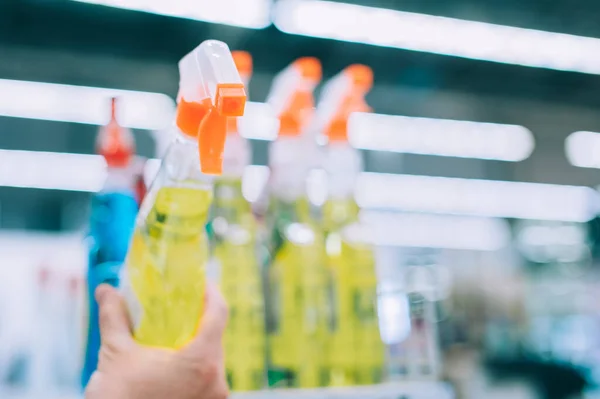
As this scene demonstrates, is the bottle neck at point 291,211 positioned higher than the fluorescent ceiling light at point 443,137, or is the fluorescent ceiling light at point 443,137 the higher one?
the fluorescent ceiling light at point 443,137

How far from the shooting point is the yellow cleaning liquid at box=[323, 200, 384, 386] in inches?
38.8

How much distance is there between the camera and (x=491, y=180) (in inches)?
201

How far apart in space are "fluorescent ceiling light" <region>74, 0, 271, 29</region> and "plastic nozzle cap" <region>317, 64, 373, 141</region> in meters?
1.40

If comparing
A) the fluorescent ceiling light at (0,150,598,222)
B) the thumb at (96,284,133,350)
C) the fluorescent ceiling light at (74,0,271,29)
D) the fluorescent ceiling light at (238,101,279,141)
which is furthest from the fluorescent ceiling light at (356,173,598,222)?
the thumb at (96,284,133,350)

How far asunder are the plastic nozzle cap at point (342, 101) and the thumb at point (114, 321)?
1.48ft

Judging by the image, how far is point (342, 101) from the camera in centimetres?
102

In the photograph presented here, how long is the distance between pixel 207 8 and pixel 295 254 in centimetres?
156

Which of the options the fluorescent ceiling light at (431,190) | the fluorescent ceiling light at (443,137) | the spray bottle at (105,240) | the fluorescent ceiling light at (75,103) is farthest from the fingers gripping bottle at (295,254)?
the fluorescent ceiling light at (431,190)

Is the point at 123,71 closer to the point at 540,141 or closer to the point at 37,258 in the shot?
the point at 37,258

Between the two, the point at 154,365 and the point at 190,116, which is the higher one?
the point at 190,116

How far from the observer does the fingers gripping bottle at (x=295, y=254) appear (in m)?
0.96

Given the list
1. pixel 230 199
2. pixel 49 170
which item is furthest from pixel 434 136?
pixel 230 199

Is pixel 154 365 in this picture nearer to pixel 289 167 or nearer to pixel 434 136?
pixel 289 167

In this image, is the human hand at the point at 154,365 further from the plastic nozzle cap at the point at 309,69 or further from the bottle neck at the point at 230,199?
the plastic nozzle cap at the point at 309,69
